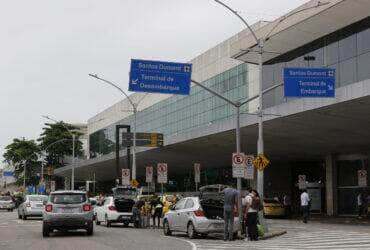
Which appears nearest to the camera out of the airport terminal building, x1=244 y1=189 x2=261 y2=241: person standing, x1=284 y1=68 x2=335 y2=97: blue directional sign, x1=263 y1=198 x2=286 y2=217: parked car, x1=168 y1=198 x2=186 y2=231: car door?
x1=244 y1=189 x2=261 y2=241: person standing

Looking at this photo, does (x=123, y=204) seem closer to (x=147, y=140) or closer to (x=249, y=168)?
(x=249, y=168)

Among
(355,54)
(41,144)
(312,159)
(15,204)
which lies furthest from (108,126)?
(355,54)

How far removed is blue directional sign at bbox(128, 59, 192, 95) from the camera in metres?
25.3

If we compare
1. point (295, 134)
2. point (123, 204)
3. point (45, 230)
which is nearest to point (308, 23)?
point (295, 134)

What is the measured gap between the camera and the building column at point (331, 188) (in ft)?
150

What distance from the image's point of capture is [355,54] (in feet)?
119

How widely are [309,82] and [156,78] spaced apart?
6072 mm

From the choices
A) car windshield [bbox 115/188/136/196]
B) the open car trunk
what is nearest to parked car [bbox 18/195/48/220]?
car windshield [bbox 115/188/136/196]

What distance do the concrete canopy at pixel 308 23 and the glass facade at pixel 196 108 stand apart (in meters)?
13.6

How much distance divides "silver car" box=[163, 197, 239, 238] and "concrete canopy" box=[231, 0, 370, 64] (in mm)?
10267

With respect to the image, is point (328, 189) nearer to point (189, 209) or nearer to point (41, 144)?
point (189, 209)

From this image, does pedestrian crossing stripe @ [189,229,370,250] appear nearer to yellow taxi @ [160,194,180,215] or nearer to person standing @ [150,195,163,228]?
person standing @ [150,195,163,228]

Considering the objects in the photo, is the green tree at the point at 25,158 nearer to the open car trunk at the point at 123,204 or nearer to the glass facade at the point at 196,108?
the glass facade at the point at 196,108

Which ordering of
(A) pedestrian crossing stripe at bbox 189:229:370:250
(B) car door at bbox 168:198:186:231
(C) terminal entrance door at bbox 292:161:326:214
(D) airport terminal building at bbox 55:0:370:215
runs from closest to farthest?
(A) pedestrian crossing stripe at bbox 189:229:370:250 < (B) car door at bbox 168:198:186:231 < (D) airport terminal building at bbox 55:0:370:215 < (C) terminal entrance door at bbox 292:161:326:214
